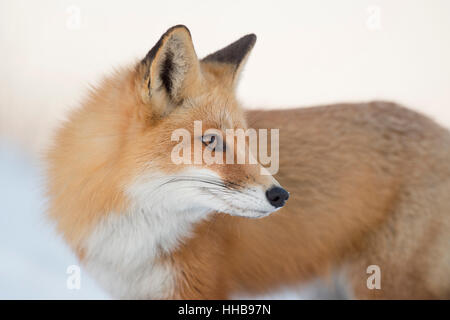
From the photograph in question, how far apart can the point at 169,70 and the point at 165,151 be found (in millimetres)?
336

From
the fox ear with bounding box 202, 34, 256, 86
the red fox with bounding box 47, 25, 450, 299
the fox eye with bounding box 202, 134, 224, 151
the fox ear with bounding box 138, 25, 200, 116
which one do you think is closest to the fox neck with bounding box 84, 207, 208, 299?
the red fox with bounding box 47, 25, 450, 299

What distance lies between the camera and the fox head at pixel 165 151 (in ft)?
6.08

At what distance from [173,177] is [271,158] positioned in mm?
735

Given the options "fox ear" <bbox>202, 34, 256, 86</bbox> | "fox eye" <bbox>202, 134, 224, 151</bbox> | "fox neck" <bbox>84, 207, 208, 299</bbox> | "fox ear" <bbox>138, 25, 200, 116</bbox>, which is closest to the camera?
"fox ear" <bbox>138, 25, 200, 116</bbox>

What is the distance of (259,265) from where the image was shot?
245 cm

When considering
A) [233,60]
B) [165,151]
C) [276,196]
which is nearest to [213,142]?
[165,151]

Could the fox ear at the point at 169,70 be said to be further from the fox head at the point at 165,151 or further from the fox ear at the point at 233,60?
the fox ear at the point at 233,60

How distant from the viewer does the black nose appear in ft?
5.95

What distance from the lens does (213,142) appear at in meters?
1.91

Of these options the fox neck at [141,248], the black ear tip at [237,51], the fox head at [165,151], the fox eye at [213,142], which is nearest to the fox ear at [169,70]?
the fox head at [165,151]

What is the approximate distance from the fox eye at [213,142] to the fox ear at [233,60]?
1.29ft

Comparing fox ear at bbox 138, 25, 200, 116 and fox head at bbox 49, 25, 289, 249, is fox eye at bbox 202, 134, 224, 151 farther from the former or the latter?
fox ear at bbox 138, 25, 200, 116
